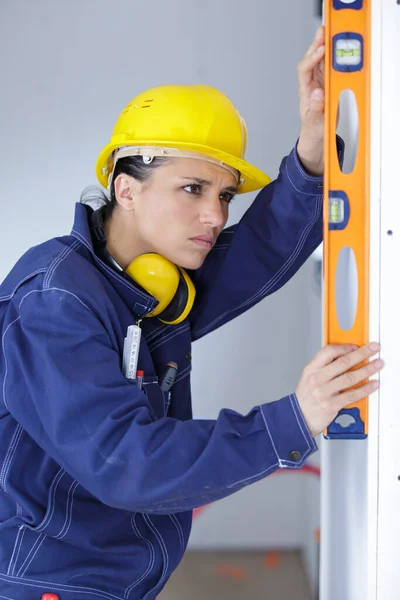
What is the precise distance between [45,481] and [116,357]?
0.29 meters

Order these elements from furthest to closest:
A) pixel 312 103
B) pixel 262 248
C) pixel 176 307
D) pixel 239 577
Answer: pixel 239 577, pixel 262 248, pixel 176 307, pixel 312 103

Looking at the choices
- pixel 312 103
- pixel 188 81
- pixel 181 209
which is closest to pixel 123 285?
pixel 181 209

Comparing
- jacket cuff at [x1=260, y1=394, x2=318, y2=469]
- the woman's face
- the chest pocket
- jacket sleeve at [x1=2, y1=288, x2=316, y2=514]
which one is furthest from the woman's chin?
jacket cuff at [x1=260, y1=394, x2=318, y2=469]

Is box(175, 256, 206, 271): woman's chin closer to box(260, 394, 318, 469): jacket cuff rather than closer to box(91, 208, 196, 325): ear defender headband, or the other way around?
box(91, 208, 196, 325): ear defender headband

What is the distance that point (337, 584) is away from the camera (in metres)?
1.20

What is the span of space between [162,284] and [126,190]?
0.23 m

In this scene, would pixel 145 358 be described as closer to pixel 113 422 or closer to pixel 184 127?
pixel 113 422

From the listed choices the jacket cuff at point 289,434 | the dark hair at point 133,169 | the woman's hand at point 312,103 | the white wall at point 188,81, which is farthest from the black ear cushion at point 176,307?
the white wall at point 188,81

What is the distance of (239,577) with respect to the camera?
97.4 inches

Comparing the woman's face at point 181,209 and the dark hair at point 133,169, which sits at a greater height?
the dark hair at point 133,169

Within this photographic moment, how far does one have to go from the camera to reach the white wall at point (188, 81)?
8.14ft

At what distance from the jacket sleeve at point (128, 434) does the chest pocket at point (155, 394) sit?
0.24m

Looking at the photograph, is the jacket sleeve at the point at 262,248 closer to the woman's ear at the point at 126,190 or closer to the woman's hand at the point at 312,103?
the woman's hand at the point at 312,103

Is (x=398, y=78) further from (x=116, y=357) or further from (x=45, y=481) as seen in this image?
(x=45, y=481)
